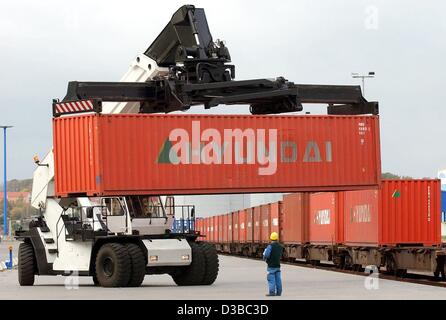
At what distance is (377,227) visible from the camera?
31.7m

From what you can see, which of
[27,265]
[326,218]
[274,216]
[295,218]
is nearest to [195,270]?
[27,265]

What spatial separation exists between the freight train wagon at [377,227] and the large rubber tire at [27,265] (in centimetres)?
990

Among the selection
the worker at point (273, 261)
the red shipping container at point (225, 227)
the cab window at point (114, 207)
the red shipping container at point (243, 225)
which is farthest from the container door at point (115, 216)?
the red shipping container at point (225, 227)

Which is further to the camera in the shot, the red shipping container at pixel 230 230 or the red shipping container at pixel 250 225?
the red shipping container at pixel 230 230

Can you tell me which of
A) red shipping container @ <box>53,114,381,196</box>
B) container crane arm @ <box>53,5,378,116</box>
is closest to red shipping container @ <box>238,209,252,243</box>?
red shipping container @ <box>53,114,381,196</box>

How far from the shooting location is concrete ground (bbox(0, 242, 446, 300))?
21.6 meters

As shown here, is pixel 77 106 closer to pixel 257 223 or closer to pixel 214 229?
pixel 257 223

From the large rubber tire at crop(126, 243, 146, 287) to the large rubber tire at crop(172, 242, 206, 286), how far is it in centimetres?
151

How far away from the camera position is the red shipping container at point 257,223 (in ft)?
172

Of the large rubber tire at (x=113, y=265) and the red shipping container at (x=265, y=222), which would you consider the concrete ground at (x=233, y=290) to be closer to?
the large rubber tire at (x=113, y=265)

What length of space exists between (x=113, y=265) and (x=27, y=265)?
9.83ft

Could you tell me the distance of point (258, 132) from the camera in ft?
86.6
